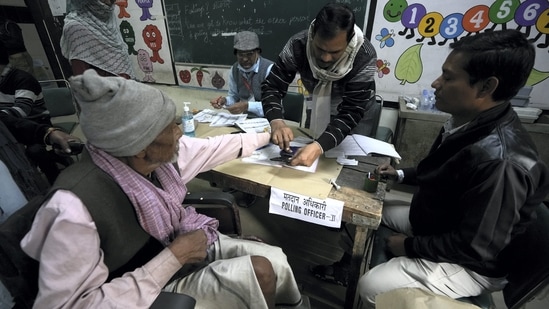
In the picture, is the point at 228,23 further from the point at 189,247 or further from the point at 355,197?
the point at 189,247

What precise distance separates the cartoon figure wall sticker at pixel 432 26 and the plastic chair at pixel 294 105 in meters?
1.05

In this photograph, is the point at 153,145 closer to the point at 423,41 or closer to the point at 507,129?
the point at 507,129

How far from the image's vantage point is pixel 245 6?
306 centimetres

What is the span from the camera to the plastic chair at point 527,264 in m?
0.90

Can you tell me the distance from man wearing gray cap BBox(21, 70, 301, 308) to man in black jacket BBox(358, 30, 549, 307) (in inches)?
24.5

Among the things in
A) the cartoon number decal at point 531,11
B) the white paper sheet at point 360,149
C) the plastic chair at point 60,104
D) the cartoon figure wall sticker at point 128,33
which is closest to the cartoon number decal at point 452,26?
the cartoon number decal at point 531,11

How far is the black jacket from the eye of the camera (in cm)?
88

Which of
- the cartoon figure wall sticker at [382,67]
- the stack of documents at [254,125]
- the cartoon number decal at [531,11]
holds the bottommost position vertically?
the stack of documents at [254,125]

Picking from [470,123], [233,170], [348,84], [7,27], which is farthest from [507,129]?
[7,27]

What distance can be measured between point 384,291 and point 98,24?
2.74 meters

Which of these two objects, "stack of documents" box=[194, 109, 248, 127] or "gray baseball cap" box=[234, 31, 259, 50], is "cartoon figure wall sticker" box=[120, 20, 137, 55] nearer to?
"gray baseball cap" box=[234, 31, 259, 50]

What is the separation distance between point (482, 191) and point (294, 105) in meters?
1.82

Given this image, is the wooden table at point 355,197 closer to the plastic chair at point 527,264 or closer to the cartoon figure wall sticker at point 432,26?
the plastic chair at point 527,264

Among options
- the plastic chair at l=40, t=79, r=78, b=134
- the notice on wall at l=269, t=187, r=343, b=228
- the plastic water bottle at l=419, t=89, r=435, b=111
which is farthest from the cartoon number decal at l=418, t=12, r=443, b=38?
the plastic chair at l=40, t=79, r=78, b=134
